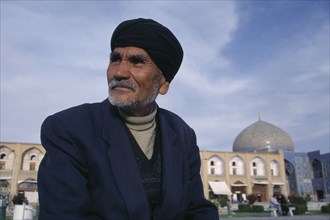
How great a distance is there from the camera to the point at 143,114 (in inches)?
68.7

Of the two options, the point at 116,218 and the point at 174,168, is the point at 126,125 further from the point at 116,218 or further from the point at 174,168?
the point at 116,218

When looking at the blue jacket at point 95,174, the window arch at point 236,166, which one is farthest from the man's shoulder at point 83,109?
the window arch at point 236,166

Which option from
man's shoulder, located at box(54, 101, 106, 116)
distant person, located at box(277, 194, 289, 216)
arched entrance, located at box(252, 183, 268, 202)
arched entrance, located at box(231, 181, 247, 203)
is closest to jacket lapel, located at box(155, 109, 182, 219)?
man's shoulder, located at box(54, 101, 106, 116)

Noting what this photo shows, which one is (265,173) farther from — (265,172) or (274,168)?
(274,168)

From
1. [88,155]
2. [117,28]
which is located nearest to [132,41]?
[117,28]

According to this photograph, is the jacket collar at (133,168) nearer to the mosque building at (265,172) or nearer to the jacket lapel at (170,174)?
the jacket lapel at (170,174)

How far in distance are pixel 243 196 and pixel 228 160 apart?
399 cm

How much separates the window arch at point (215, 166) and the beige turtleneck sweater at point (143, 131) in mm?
32549

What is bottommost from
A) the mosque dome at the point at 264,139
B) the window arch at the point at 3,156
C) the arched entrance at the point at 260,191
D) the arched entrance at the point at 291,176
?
the arched entrance at the point at 260,191

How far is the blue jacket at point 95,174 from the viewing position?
130 cm

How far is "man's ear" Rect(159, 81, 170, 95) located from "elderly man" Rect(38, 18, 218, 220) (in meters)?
0.01

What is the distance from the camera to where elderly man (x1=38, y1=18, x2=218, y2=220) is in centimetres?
133

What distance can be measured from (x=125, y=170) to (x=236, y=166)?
114ft

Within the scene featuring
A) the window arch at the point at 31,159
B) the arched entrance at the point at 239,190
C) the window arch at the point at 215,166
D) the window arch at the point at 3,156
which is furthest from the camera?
the window arch at the point at 215,166
